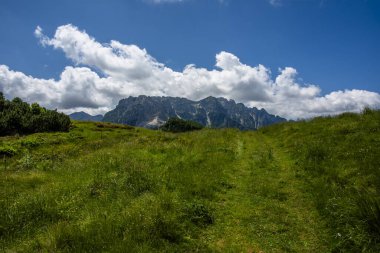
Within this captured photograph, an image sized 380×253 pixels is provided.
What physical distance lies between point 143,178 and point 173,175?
1624 mm

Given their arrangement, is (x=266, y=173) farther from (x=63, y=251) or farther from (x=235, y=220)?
(x=63, y=251)

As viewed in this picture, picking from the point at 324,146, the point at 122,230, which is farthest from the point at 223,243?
the point at 324,146

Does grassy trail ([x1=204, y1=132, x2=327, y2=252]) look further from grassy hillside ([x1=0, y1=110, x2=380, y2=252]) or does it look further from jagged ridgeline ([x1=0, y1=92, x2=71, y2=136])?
jagged ridgeline ([x1=0, y1=92, x2=71, y2=136])

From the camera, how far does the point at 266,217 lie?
10.2 metres

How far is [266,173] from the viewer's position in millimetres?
15977

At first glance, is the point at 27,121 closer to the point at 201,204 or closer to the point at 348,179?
the point at 201,204

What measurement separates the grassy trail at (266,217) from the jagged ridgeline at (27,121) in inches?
3533

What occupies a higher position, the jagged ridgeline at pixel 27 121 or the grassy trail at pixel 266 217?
the jagged ridgeline at pixel 27 121

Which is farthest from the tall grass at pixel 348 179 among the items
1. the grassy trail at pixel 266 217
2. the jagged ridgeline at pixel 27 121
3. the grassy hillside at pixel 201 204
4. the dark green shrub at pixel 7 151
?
the jagged ridgeline at pixel 27 121

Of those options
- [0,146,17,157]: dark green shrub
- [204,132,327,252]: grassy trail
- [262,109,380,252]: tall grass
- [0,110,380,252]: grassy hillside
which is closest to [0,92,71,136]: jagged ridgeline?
[0,146,17,157]: dark green shrub

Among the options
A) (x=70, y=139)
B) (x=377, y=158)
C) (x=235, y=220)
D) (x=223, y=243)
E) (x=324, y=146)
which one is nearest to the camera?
(x=223, y=243)

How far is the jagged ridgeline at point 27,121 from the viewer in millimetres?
89625

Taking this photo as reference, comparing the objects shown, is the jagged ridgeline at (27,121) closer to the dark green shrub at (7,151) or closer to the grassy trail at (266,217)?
the dark green shrub at (7,151)

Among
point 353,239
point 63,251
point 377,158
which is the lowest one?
point 63,251
